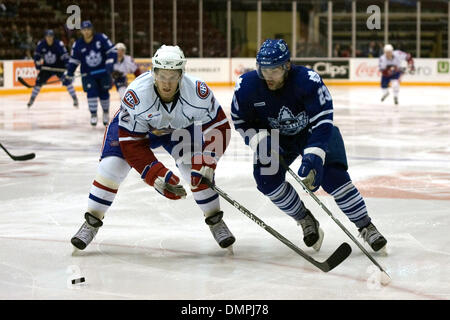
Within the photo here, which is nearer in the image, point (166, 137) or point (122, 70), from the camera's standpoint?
point (166, 137)

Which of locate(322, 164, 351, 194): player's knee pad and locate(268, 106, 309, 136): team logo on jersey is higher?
locate(268, 106, 309, 136): team logo on jersey

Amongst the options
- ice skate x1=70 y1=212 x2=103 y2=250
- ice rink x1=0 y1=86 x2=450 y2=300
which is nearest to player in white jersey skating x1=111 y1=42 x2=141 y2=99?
ice rink x1=0 y1=86 x2=450 y2=300

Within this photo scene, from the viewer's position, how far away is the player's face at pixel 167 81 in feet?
10.5

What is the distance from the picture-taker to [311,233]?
3633 mm

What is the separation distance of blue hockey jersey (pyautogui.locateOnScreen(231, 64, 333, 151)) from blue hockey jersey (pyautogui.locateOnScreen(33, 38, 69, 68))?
9.62 meters

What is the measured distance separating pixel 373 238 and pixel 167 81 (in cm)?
115

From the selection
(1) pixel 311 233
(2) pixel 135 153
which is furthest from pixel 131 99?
(1) pixel 311 233

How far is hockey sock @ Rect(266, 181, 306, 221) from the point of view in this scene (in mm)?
3547

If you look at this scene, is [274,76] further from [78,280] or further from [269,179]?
[78,280]

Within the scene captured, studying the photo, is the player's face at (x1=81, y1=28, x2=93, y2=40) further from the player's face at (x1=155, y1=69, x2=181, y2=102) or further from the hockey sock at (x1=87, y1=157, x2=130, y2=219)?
the player's face at (x1=155, y1=69, x2=181, y2=102)

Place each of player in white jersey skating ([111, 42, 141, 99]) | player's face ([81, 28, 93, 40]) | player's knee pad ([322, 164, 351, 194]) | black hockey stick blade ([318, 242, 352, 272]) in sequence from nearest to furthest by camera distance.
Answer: black hockey stick blade ([318, 242, 352, 272]) → player's knee pad ([322, 164, 351, 194]) → player's face ([81, 28, 93, 40]) → player in white jersey skating ([111, 42, 141, 99])
